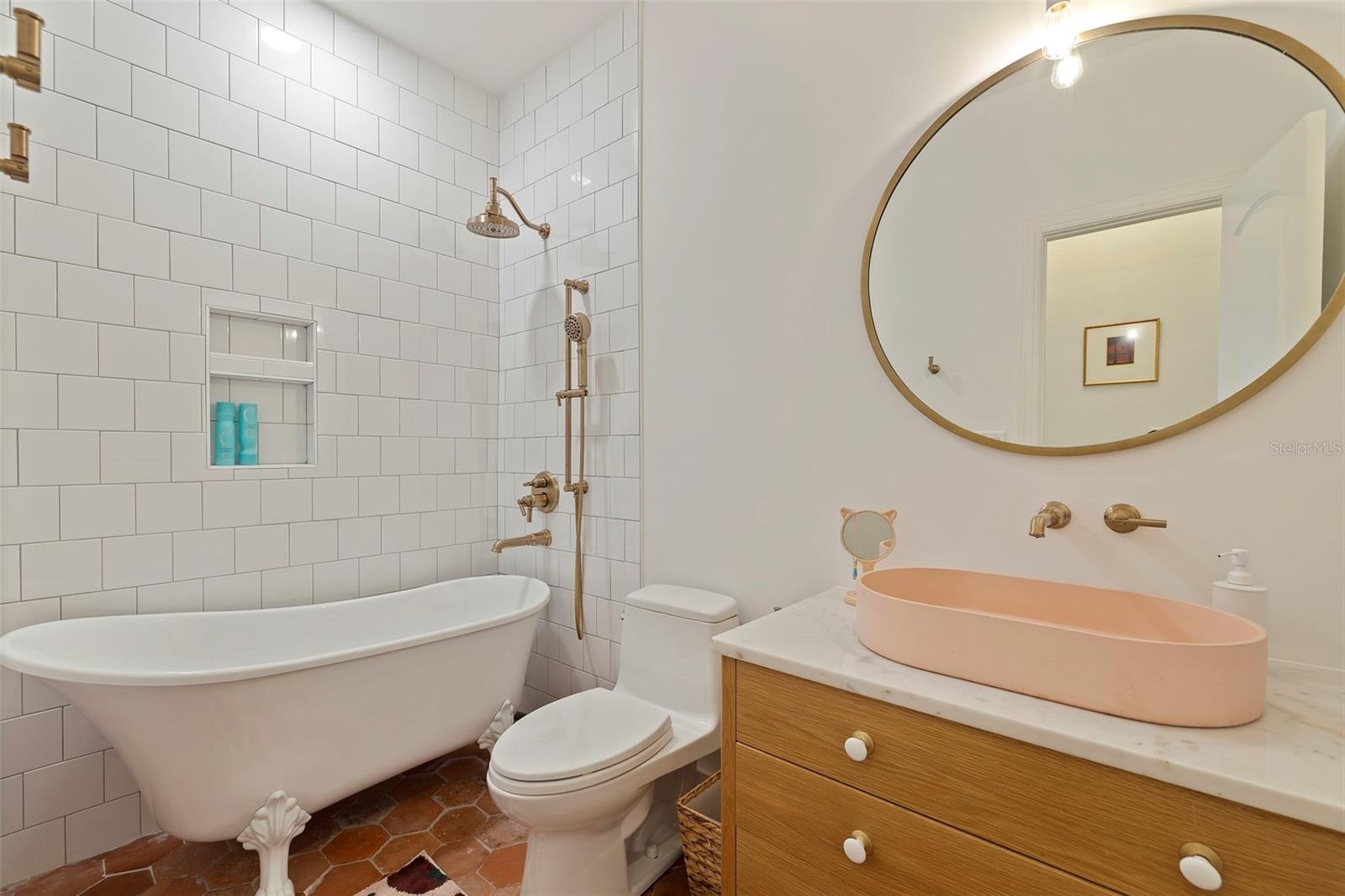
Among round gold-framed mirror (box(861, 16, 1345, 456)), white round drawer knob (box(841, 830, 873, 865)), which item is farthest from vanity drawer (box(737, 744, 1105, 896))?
round gold-framed mirror (box(861, 16, 1345, 456))

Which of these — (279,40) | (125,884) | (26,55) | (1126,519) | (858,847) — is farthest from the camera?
(279,40)

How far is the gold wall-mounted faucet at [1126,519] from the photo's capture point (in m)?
1.12

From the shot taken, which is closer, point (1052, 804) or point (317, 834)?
point (1052, 804)

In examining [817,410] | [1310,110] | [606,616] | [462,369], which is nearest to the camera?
[1310,110]

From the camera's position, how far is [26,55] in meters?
1.27

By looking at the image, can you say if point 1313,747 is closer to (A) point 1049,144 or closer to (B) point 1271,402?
(B) point 1271,402

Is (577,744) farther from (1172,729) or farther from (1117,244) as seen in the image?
(1117,244)

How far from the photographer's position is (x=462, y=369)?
271cm

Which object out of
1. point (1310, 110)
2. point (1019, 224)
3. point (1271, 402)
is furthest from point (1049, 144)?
point (1271, 402)

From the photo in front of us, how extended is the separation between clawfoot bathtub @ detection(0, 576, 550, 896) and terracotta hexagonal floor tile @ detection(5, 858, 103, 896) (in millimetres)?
449

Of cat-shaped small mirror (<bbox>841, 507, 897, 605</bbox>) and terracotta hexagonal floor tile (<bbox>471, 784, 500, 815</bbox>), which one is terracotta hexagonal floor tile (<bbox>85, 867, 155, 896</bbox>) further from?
cat-shaped small mirror (<bbox>841, 507, 897, 605</bbox>)

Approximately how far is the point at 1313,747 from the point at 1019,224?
1.07 metres

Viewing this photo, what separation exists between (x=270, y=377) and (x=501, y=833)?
1.83 m

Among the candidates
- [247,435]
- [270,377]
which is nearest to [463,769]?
[247,435]
